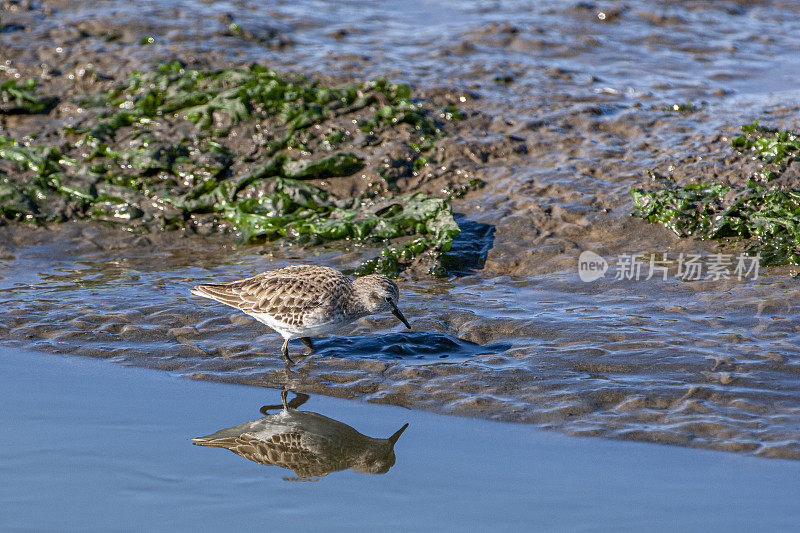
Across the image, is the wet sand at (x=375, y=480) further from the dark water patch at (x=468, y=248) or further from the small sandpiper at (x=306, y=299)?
the dark water patch at (x=468, y=248)

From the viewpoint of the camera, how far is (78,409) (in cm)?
661

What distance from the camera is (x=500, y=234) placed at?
9.72 meters

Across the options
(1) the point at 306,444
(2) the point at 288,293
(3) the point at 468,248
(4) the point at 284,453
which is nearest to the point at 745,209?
(3) the point at 468,248

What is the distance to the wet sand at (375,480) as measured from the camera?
5215 millimetres

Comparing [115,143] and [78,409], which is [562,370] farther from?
[115,143]

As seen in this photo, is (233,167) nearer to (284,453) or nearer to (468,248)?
(468,248)

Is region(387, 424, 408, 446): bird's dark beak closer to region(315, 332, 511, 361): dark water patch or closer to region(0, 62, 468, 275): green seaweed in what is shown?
region(315, 332, 511, 361): dark water patch

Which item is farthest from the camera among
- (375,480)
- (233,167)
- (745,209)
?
(233,167)

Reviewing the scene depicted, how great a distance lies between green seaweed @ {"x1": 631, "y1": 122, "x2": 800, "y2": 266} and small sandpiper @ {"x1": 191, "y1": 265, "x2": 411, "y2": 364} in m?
3.51

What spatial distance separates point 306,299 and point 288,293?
188 mm

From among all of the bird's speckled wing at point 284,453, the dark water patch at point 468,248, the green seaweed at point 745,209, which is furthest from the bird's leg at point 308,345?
the green seaweed at point 745,209

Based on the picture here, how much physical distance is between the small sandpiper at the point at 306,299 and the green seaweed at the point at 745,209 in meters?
3.51

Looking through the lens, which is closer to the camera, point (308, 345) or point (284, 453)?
point (284, 453)

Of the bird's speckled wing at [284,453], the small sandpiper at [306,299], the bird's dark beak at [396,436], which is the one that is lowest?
the bird's speckled wing at [284,453]
